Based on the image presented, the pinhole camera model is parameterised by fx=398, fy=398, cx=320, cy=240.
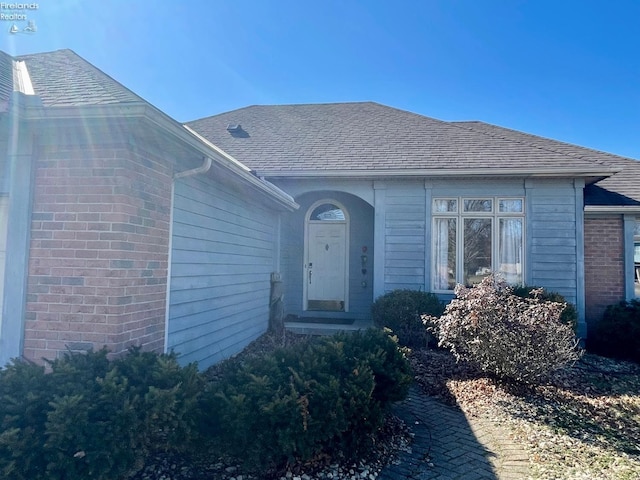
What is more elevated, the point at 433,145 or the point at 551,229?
the point at 433,145

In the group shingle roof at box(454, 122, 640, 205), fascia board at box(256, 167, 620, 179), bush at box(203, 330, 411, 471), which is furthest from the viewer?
shingle roof at box(454, 122, 640, 205)

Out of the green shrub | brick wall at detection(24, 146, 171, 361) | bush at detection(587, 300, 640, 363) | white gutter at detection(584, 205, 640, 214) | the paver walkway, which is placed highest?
white gutter at detection(584, 205, 640, 214)

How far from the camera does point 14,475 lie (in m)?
2.08

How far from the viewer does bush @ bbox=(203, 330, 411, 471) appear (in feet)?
8.93

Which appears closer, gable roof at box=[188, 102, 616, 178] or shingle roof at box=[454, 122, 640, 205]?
gable roof at box=[188, 102, 616, 178]

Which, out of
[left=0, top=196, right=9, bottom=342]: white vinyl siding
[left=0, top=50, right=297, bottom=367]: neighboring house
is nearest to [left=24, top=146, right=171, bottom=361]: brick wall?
[left=0, top=50, right=297, bottom=367]: neighboring house

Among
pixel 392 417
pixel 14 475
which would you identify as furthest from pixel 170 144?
pixel 392 417

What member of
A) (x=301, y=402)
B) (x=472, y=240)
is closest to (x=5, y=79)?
(x=301, y=402)

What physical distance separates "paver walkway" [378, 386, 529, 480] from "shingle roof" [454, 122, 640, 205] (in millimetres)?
6191

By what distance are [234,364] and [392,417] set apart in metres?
1.74

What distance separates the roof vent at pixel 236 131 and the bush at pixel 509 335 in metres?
6.95

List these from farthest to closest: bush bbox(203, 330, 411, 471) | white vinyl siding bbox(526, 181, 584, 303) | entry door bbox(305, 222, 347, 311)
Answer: entry door bbox(305, 222, 347, 311) → white vinyl siding bbox(526, 181, 584, 303) → bush bbox(203, 330, 411, 471)

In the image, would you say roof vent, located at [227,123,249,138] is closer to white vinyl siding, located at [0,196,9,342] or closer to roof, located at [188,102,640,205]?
roof, located at [188,102,640,205]

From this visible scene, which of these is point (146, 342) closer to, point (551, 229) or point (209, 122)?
point (551, 229)
